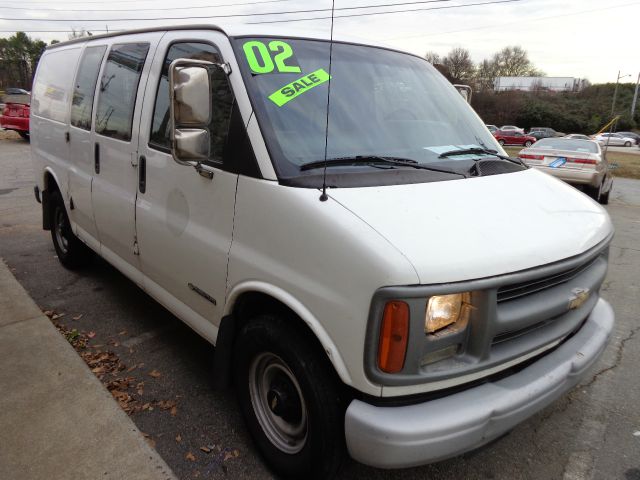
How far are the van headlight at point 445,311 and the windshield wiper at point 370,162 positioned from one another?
81 centimetres

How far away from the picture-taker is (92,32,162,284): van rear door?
325 cm

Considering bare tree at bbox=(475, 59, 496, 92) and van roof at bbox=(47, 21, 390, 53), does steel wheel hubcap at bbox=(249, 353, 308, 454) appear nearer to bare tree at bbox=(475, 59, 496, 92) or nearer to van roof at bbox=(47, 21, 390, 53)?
van roof at bbox=(47, 21, 390, 53)

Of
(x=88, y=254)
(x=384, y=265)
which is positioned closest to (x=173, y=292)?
(x=384, y=265)

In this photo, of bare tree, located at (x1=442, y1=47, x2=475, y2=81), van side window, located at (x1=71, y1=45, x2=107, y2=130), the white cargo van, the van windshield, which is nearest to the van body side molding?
the white cargo van

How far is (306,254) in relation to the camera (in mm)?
1991

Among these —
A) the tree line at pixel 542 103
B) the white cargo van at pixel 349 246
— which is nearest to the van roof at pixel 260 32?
the white cargo van at pixel 349 246

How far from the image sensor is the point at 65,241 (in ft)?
16.8

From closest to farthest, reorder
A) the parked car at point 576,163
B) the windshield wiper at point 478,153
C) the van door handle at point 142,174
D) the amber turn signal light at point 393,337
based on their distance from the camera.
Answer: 1. the amber turn signal light at point 393,337
2. the windshield wiper at point 478,153
3. the van door handle at point 142,174
4. the parked car at point 576,163

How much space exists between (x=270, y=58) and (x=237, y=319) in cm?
135

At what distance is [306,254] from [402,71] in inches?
67.4

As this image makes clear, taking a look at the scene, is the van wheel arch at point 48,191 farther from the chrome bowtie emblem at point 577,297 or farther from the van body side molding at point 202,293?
the chrome bowtie emblem at point 577,297

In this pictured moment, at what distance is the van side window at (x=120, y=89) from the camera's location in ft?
10.8

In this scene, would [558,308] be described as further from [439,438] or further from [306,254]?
[306,254]

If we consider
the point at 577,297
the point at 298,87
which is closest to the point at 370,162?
the point at 298,87
